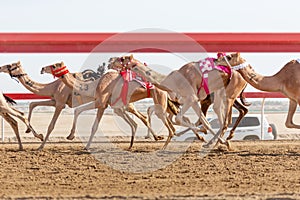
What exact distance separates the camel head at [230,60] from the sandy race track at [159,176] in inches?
61.2

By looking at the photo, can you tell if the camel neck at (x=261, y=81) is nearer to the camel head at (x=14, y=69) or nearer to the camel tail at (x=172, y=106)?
the camel tail at (x=172, y=106)

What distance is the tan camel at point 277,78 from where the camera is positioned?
12828 millimetres

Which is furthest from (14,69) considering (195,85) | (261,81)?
(261,81)

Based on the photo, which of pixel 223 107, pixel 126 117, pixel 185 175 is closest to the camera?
pixel 185 175

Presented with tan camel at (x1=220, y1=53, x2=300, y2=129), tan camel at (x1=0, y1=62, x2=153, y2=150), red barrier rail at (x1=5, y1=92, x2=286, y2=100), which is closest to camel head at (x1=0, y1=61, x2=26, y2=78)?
tan camel at (x1=0, y1=62, x2=153, y2=150)

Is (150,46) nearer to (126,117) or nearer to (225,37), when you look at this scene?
(225,37)

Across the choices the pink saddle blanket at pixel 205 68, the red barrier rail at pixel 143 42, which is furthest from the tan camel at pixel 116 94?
the red barrier rail at pixel 143 42

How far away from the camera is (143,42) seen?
447 inches

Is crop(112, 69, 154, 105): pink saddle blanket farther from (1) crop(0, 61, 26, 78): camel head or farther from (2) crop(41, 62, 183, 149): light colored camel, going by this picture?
(1) crop(0, 61, 26, 78): camel head

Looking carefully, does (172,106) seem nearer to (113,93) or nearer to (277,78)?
(113,93)

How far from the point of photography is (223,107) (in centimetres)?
1427

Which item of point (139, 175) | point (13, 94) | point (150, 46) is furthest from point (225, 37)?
point (13, 94)

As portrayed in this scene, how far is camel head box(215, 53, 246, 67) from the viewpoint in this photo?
12.7m

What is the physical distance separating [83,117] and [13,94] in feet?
7.02
